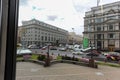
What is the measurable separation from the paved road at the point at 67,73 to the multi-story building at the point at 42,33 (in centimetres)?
21

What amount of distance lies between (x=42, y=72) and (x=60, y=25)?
17.1 inches

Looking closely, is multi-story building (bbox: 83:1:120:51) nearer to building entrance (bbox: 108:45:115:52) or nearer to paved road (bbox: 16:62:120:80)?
building entrance (bbox: 108:45:115:52)

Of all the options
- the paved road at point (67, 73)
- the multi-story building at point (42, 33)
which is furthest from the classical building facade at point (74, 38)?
the paved road at point (67, 73)

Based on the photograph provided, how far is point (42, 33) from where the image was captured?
1.08 metres

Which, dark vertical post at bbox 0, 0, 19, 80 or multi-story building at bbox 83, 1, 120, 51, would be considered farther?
multi-story building at bbox 83, 1, 120, 51

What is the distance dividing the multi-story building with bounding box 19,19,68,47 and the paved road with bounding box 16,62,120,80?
209mm

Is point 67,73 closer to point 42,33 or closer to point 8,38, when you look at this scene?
point 42,33

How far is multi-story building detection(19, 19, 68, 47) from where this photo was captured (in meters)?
1.06

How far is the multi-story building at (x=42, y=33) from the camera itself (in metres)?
1.06

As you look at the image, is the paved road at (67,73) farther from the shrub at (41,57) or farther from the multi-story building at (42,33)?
the multi-story building at (42,33)

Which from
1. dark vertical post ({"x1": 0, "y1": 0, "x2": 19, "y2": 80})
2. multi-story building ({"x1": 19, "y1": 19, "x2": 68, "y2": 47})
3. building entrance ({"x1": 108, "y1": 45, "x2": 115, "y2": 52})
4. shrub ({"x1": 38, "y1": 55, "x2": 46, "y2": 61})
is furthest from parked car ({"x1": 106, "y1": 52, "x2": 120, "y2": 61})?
dark vertical post ({"x1": 0, "y1": 0, "x2": 19, "y2": 80})

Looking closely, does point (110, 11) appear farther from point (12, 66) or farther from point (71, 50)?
point (12, 66)

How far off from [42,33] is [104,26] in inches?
21.5

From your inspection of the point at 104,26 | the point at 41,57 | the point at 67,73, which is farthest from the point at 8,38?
the point at 104,26
